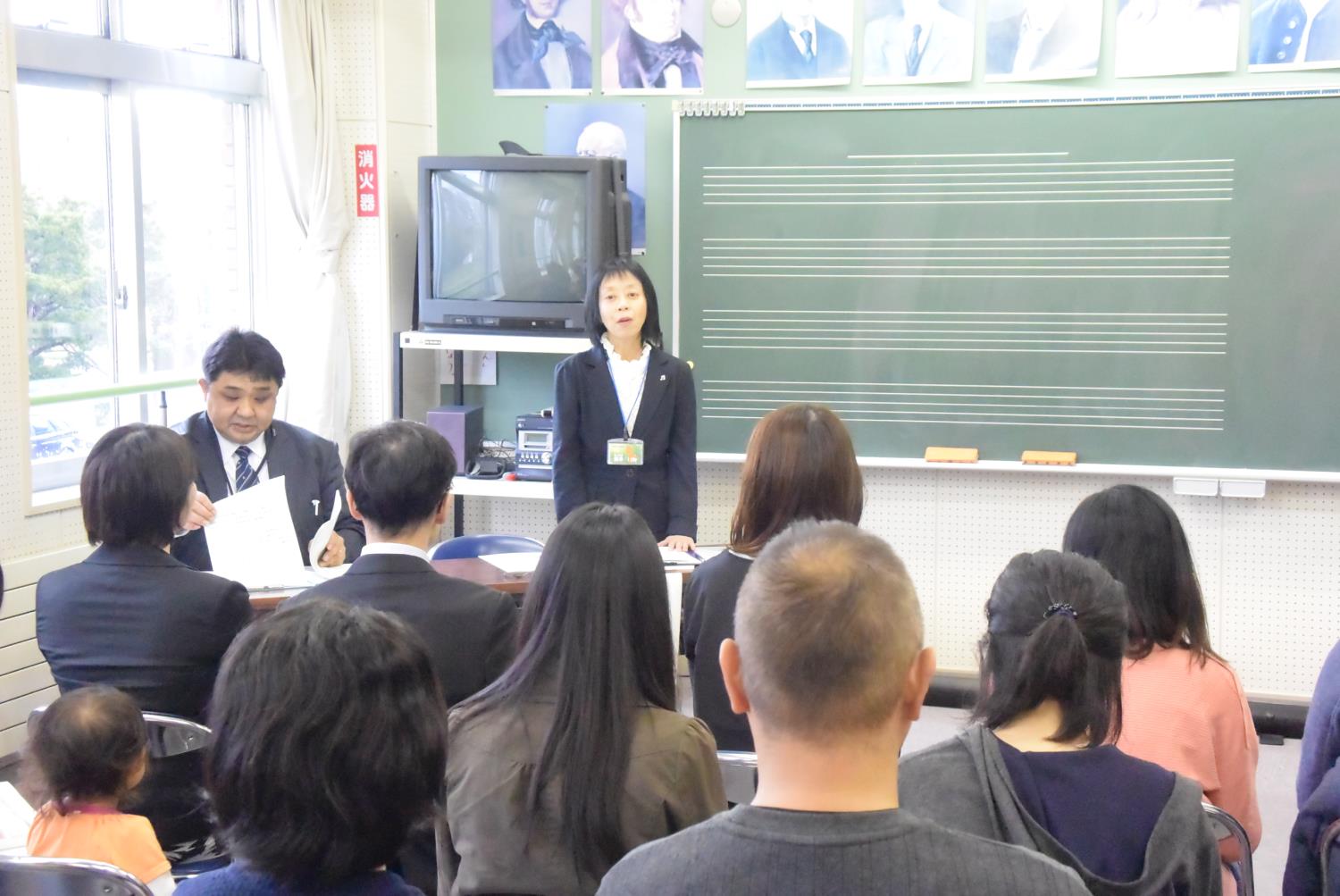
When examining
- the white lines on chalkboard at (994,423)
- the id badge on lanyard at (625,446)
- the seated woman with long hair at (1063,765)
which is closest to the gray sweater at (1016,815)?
the seated woman with long hair at (1063,765)

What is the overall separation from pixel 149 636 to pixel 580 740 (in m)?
1.08

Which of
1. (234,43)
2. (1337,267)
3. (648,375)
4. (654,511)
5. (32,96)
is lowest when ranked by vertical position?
(654,511)

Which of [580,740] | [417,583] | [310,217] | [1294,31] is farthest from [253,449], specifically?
[1294,31]

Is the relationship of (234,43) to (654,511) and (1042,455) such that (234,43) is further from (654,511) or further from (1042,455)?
(1042,455)

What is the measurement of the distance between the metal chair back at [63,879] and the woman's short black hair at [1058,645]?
3.73ft

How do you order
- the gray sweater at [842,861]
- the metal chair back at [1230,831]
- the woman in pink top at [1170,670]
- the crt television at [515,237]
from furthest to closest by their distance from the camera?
the crt television at [515,237]
the woman in pink top at [1170,670]
the metal chair back at [1230,831]
the gray sweater at [842,861]

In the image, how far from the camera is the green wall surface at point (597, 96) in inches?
173

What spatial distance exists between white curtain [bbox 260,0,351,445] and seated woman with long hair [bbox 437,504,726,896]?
3332 mm

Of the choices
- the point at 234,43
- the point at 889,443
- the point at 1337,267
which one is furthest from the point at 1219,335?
the point at 234,43

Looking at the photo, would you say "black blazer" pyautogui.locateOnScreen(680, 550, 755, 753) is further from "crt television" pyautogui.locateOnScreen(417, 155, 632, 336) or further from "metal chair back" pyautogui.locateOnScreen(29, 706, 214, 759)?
"crt television" pyautogui.locateOnScreen(417, 155, 632, 336)

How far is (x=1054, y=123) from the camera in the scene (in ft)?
14.4

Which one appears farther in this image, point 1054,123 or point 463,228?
point 463,228

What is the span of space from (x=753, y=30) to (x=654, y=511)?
1988 mm

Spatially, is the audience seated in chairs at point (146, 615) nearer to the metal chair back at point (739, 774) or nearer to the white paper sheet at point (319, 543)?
the white paper sheet at point (319, 543)
